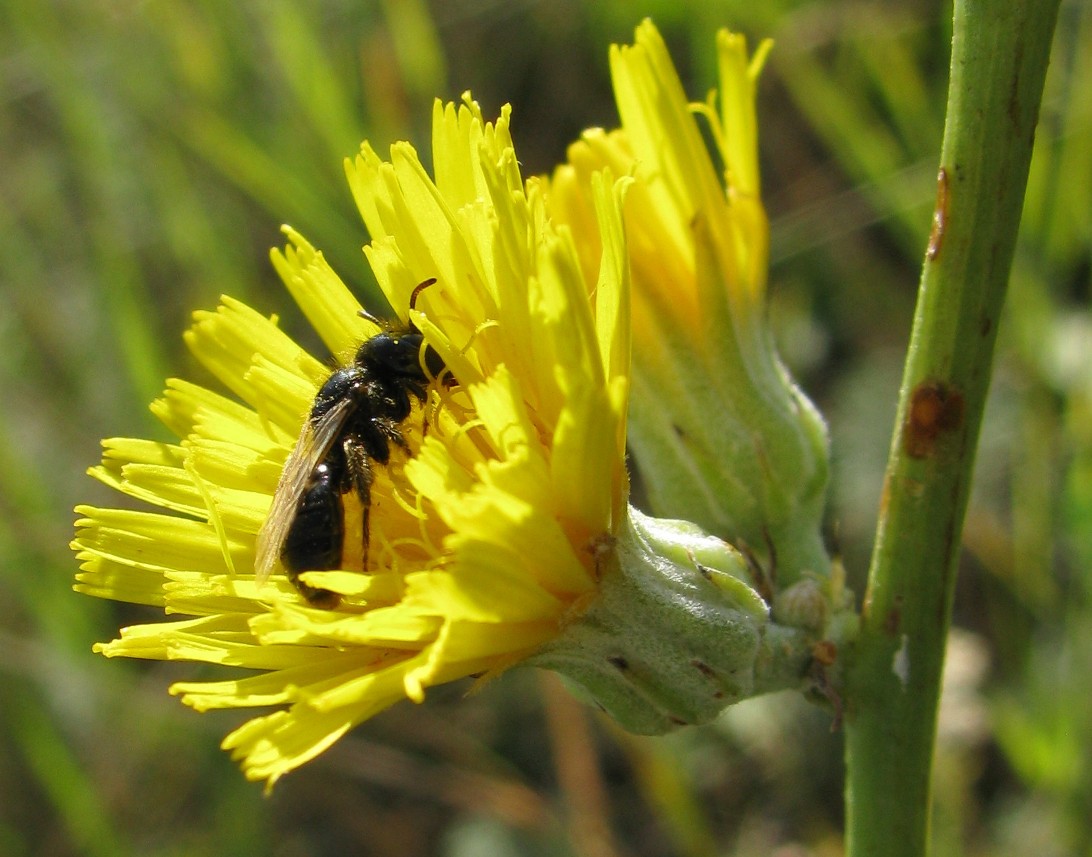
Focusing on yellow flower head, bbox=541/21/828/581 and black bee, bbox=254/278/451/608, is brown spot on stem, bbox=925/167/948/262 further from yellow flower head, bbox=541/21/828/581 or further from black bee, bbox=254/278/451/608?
black bee, bbox=254/278/451/608

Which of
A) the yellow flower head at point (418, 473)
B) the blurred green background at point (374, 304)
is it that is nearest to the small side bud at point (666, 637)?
the yellow flower head at point (418, 473)

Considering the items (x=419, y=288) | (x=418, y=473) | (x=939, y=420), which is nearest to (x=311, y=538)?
(x=418, y=473)

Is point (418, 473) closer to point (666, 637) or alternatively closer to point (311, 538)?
point (311, 538)

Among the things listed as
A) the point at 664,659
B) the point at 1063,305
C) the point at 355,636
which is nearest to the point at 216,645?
the point at 355,636

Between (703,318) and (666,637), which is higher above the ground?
(703,318)

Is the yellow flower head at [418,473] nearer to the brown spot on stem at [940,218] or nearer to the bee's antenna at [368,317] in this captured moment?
the bee's antenna at [368,317]

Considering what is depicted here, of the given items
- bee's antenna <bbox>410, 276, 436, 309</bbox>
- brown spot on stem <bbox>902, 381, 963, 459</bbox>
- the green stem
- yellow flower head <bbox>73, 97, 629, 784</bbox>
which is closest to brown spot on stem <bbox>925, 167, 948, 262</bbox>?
the green stem

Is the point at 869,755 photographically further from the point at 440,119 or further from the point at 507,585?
the point at 440,119
